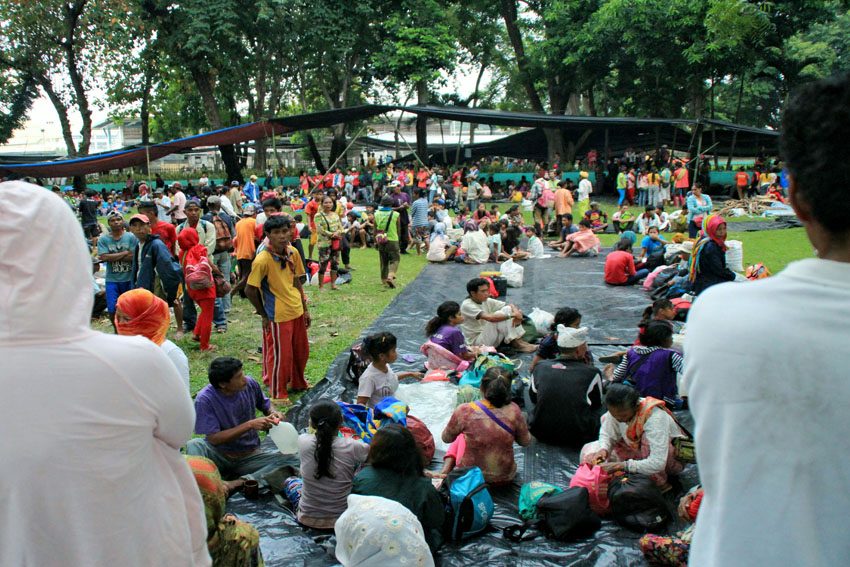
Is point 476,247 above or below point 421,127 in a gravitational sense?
below

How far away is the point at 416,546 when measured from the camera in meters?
3.32

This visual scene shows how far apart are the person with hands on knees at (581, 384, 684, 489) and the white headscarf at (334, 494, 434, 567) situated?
4.84ft

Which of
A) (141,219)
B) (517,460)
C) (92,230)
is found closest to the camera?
(517,460)

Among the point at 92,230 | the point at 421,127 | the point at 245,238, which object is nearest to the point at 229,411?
the point at 245,238

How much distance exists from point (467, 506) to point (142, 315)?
6.60 feet

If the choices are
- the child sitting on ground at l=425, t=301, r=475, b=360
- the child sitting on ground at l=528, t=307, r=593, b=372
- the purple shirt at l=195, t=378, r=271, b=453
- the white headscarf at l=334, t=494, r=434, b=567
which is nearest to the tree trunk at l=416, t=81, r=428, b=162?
the child sitting on ground at l=425, t=301, r=475, b=360

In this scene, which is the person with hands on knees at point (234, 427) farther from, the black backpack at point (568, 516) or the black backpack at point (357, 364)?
the black backpack at point (357, 364)

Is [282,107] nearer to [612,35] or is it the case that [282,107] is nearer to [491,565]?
[612,35]

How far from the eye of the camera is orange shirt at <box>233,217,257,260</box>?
9102 mm

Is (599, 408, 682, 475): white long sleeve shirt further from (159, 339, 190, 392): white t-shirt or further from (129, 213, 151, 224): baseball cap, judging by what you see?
(129, 213, 151, 224): baseball cap

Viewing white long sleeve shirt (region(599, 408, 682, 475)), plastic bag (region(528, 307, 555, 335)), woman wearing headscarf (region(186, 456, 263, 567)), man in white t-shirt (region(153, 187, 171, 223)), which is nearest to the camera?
woman wearing headscarf (region(186, 456, 263, 567))

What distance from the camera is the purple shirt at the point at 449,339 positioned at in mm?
6941

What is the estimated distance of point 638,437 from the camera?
14.3 ft

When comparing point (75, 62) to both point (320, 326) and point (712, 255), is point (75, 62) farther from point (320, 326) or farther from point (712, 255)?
point (712, 255)
